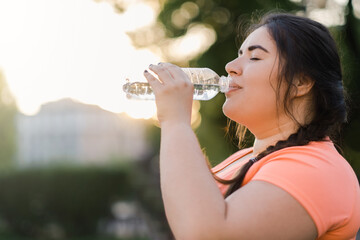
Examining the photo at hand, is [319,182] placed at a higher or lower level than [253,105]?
lower

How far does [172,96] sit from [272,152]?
36 centimetres

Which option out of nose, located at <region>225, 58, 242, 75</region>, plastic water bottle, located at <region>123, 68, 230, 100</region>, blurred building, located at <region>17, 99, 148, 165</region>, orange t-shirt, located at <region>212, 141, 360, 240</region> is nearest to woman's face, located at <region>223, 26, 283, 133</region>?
nose, located at <region>225, 58, 242, 75</region>

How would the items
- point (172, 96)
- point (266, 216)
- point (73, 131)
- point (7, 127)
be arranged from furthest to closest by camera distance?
1. point (73, 131)
2. point (7, 127)
3. point (172, 96)
4. point (266, 216)

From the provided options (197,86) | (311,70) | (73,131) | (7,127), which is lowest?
(73,131)

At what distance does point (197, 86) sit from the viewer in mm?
2344

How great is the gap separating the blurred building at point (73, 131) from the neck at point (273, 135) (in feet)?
190

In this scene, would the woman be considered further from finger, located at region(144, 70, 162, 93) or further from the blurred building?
the blurred building

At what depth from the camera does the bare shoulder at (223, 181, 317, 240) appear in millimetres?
1378

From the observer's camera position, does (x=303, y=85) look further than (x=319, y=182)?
Yes

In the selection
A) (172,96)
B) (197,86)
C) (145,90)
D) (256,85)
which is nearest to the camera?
(172,96)

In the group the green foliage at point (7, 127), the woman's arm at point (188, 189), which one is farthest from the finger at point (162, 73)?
the green foliage at point (7, 127)

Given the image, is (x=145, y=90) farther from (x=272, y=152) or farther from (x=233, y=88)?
(x=272, y=152)

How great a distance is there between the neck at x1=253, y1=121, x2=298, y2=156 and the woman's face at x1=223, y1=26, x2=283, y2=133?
0.08 ft

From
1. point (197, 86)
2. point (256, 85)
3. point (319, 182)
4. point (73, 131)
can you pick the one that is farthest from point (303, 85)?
point (73, 131)
